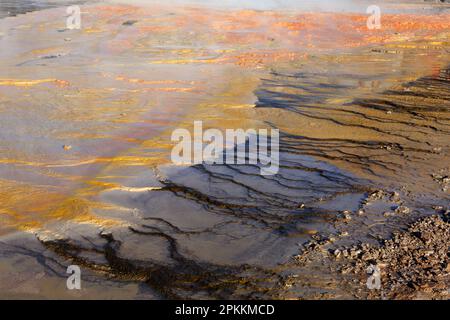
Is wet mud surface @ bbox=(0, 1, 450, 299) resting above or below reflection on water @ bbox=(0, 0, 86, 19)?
below

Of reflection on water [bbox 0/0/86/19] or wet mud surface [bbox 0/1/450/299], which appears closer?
wet mud surface [bbox 0/1/450/299]

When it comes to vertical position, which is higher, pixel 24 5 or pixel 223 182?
pixel 24 5

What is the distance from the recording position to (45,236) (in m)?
4.18

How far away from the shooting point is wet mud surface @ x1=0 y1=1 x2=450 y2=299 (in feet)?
12.0

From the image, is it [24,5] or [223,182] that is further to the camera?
[24,5]

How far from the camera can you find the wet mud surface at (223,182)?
365 centimetres

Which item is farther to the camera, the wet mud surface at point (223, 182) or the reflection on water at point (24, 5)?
the reflection on water at point (24, 5)

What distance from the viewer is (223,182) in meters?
5.25

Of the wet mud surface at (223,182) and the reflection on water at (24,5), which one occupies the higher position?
the reflection on water at (24,5)

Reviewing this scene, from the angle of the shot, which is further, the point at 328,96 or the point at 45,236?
the point at 328,96
